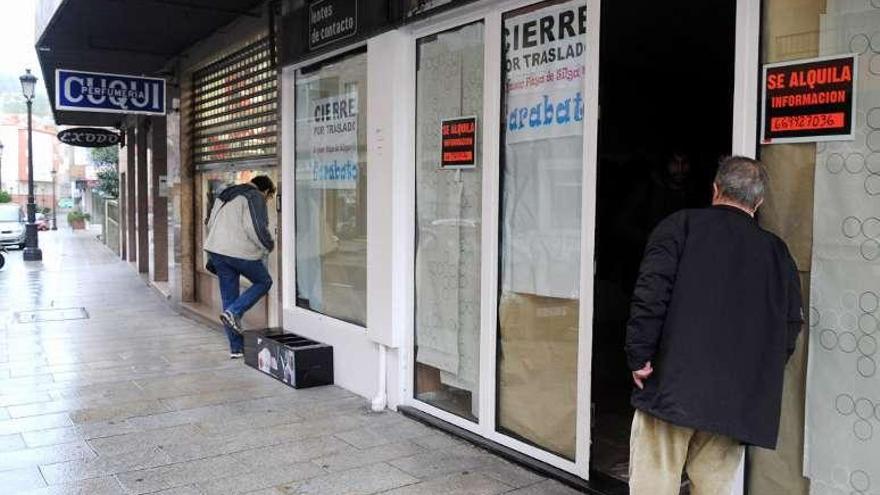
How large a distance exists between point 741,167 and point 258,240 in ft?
17.0

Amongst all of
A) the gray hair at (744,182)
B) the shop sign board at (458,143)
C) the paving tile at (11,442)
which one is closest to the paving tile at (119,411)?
the paving tile at (11,442)

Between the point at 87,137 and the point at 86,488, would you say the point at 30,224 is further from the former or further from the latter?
the point at 86,488

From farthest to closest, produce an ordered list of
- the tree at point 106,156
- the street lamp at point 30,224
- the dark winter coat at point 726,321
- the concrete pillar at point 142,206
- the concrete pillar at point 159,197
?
1. the tree at point 106,156
2. the street lamp at point 30,224
3. the concrete pillar at point 142,206
4. the concrete pillar at point 159,197
5. the dark winter coat at point 726,321

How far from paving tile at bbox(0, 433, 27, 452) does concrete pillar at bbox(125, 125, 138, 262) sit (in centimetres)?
1306

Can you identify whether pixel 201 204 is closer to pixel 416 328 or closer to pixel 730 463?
pixel 416 328

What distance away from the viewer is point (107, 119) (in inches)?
717

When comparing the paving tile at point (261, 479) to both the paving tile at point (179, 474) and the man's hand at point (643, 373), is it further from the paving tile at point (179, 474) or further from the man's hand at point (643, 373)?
the man's hand at point (643, 373)

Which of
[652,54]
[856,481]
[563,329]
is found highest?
[652,54]

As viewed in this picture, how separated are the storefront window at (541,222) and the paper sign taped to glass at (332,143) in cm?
195

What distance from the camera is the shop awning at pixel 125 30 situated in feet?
26.1

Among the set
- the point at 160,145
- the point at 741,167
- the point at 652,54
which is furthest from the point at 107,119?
the point at 741,167

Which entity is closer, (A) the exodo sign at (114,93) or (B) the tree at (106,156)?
(A) the exodo sign at (114,93)

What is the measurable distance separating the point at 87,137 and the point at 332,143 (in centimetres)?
1253

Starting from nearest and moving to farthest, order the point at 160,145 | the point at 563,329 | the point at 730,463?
the point at 730,463 < the point at 563,329 < the point at 160,145
